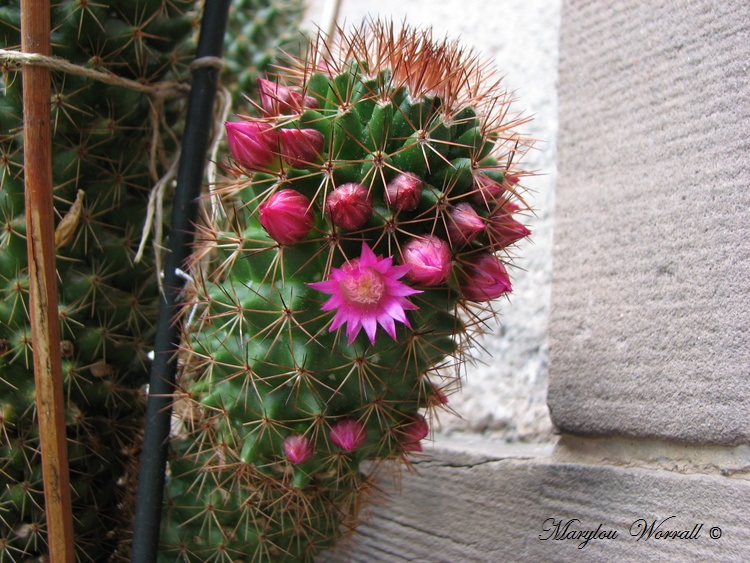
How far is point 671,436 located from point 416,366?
0.31 metres

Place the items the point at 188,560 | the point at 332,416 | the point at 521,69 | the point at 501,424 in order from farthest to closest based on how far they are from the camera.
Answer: the point at 521,69
the point at 501,424
the point at 188,560
the point at 332,416

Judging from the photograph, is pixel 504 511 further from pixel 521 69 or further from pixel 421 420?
pixel 521 69

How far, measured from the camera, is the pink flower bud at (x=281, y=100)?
724 millimetres

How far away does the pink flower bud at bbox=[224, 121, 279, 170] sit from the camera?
27.5 inches

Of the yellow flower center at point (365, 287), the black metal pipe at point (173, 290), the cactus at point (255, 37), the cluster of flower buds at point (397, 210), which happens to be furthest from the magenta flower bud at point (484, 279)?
the cactus at point (255, 37)

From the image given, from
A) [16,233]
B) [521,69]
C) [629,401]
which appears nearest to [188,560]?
[16,233]

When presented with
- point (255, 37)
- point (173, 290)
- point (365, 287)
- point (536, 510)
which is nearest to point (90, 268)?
point (173, 290)

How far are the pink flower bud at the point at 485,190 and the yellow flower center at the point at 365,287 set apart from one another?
5.2 inches

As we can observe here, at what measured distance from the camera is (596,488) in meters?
0.82

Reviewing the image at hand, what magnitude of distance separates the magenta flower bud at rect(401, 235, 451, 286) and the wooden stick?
1.18 feet

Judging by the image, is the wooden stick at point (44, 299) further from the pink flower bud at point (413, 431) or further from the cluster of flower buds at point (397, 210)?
the pink flower bud at point (413, 431)

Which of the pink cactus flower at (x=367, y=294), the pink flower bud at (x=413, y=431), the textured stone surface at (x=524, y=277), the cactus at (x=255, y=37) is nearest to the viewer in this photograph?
the pink cactus flower at (x=367, y=294)

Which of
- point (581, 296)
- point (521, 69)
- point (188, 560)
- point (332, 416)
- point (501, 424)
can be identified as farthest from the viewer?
point (521, 69)

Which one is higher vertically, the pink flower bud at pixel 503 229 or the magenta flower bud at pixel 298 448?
the pink flower bud at pixel 503 229
